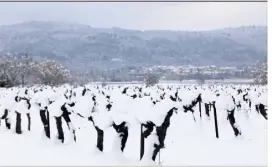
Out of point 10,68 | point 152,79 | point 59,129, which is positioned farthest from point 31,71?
point 59,129

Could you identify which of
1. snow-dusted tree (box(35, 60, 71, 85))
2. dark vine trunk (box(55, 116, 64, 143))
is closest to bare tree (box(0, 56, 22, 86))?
snow-dusted tree (box(35, 60, 71, 85))

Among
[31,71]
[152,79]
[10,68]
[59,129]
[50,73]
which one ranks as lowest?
[59,129]

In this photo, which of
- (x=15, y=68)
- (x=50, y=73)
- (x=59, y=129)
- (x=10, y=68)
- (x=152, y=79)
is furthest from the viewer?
(x=50, y=73)

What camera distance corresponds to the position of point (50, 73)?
222ft

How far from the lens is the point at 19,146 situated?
12.4 m

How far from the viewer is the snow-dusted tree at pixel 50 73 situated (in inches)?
2591

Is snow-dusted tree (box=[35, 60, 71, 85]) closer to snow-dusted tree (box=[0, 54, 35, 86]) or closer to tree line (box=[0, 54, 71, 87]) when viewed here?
tree line (box=[0, 54, 71, 87])

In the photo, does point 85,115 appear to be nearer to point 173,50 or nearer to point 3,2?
point 3,2

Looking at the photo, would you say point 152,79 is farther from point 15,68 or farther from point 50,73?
point 15,68

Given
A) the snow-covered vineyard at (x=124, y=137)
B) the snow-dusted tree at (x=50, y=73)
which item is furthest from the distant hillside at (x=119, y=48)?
the snow-covered vineyard at (x=124, y=137)

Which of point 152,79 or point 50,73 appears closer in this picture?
point 152,79

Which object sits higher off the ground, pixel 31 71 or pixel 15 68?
pixel 15 68

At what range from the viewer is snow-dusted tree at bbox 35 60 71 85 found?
2591 inches

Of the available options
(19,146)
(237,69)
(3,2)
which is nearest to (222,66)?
(237,69)
